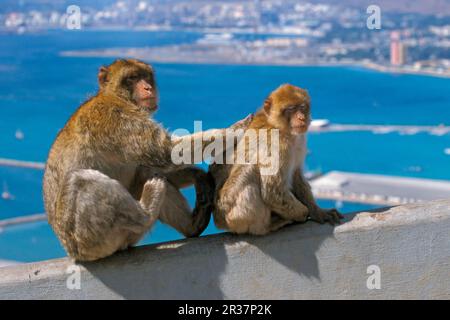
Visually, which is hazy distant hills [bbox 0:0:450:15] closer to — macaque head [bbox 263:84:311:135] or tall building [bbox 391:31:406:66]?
tall building [bbox 391:31:406:66]

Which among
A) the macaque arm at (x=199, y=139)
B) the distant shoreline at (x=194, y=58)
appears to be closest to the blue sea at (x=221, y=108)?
the distant shoreline at (x=194, y=58)

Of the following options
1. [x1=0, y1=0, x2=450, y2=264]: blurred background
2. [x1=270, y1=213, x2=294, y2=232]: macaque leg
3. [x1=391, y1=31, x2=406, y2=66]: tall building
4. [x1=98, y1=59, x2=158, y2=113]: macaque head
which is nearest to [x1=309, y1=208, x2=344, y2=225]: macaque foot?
[x1=270, y1=213, x2=294, y2=232]: macaque leg

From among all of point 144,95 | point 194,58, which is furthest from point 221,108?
point 144,95

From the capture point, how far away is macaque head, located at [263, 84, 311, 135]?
3.02 m

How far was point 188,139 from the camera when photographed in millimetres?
3123

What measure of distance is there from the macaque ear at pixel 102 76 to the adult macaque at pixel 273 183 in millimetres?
710

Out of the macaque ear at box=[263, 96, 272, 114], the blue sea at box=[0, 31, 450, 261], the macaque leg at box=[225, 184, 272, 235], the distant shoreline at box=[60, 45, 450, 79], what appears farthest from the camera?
the distant shoreline at box=[60, 45, 450, 79]

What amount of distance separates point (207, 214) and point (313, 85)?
6079 centimetres

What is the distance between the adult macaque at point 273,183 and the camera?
2951 mm

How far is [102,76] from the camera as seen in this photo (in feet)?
10.7

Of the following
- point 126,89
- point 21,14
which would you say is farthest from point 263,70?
point 126,89

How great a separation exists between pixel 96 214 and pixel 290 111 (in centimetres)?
97

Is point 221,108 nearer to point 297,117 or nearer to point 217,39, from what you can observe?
point 217,39

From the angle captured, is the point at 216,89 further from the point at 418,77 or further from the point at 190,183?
the point at 190,183
